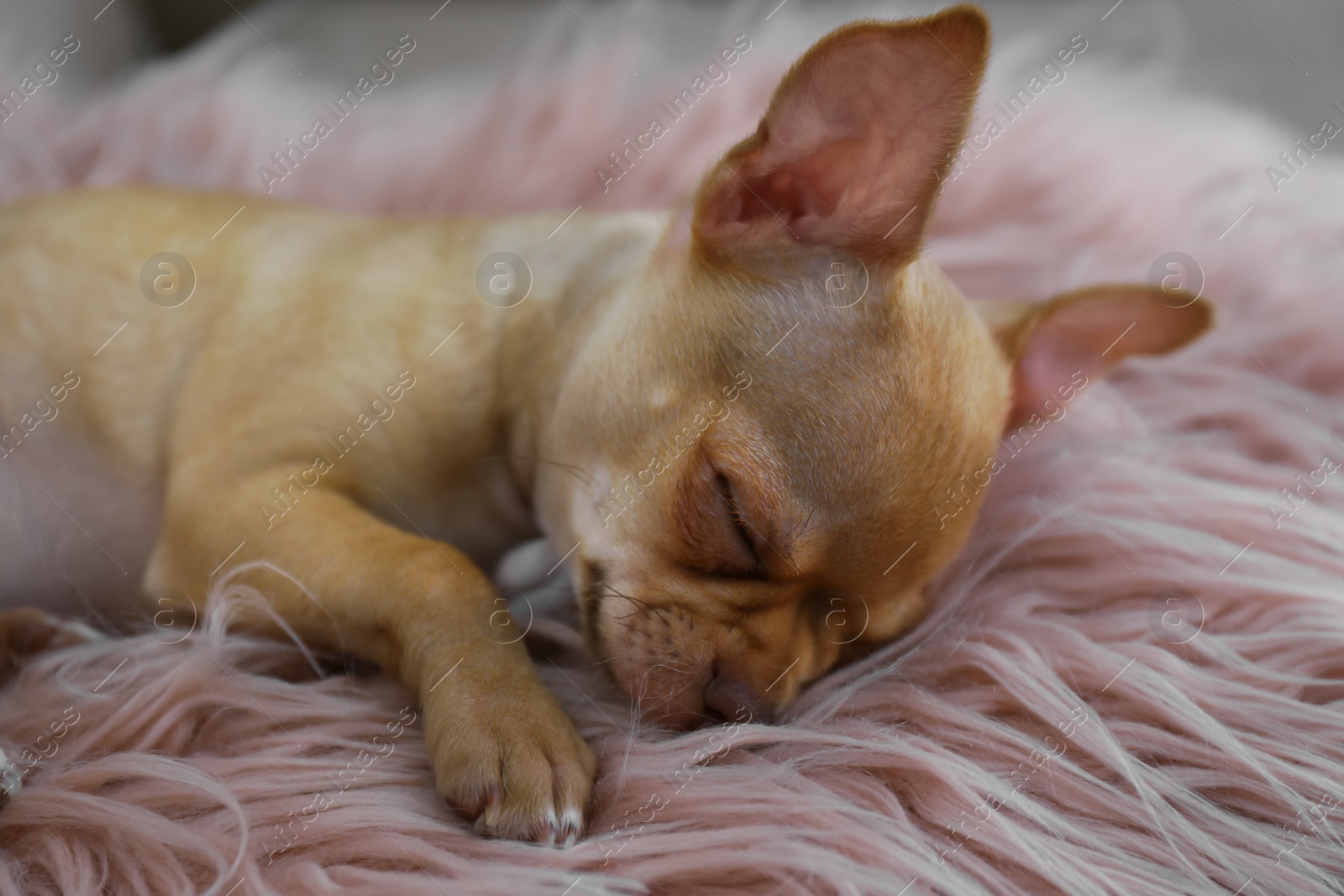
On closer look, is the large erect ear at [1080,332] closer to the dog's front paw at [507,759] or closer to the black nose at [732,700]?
the black nose at [732,700]

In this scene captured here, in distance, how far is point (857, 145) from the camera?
1.57 meters

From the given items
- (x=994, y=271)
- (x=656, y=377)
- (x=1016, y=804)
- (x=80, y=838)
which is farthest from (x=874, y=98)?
(x=80, y=838)

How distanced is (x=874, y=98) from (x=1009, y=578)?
97 centimetres

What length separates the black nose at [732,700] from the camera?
155 centimetres

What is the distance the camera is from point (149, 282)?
212cm

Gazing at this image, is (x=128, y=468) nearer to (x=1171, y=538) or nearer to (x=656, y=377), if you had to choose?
(x=656, y=377)

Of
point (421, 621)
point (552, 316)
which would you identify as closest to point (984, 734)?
point (421, 621)

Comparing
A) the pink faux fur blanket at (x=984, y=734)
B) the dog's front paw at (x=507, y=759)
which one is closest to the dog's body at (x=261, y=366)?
the pink faux fur blanket at (x=984, y=734)

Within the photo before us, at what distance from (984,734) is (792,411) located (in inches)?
23.9

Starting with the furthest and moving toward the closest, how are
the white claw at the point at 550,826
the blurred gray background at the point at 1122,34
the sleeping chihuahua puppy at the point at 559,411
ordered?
the blurred gray background at the point at 1122,34, the sleeping chihuahua puppy at the point at 559,411, the white claw at the point at 550,826

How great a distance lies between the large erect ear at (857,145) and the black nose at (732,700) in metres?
0.74

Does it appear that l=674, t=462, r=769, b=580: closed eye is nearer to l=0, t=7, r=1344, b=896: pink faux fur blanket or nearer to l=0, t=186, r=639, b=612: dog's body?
l=0, t=7, r=1344, b=896: pink faux fur blanket

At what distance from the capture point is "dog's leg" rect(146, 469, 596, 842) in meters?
1.33

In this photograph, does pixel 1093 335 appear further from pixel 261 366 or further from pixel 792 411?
pixel 261 366
